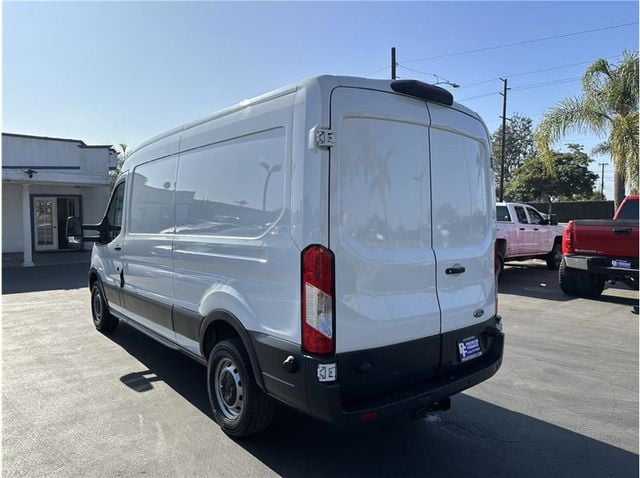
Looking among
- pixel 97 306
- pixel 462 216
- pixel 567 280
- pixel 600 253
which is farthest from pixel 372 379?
pixel 567 280

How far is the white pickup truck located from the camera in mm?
12070

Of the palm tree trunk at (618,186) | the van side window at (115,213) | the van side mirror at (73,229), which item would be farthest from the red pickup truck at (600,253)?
the van side mirror at (73,229)

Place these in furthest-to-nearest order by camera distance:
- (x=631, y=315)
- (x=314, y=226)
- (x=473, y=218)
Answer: (x=631, y=315) < (x=473, y=218) < (x=314, y=226)

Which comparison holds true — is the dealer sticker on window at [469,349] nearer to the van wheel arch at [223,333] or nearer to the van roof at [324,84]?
the van wheel arch at [223,333]

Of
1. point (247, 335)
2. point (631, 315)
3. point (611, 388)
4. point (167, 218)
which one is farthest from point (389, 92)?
point (631, 315)

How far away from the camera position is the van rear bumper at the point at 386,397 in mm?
2852

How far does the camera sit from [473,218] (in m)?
3.88

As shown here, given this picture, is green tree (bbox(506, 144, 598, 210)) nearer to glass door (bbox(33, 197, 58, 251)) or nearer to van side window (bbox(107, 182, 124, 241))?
glass door (bbox(33, 197, 58, 251))

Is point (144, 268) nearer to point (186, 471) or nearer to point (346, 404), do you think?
point (186, 471)

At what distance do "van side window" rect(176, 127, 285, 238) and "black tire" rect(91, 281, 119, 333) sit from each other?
132 inches

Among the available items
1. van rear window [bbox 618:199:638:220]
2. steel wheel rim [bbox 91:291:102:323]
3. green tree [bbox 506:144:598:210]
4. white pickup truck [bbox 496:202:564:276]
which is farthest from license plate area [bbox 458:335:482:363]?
green tree [bbox 506:144:598:210]

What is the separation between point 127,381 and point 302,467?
255cm

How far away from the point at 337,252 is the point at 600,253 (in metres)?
8.12

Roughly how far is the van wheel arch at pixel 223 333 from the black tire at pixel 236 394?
0.12 m
